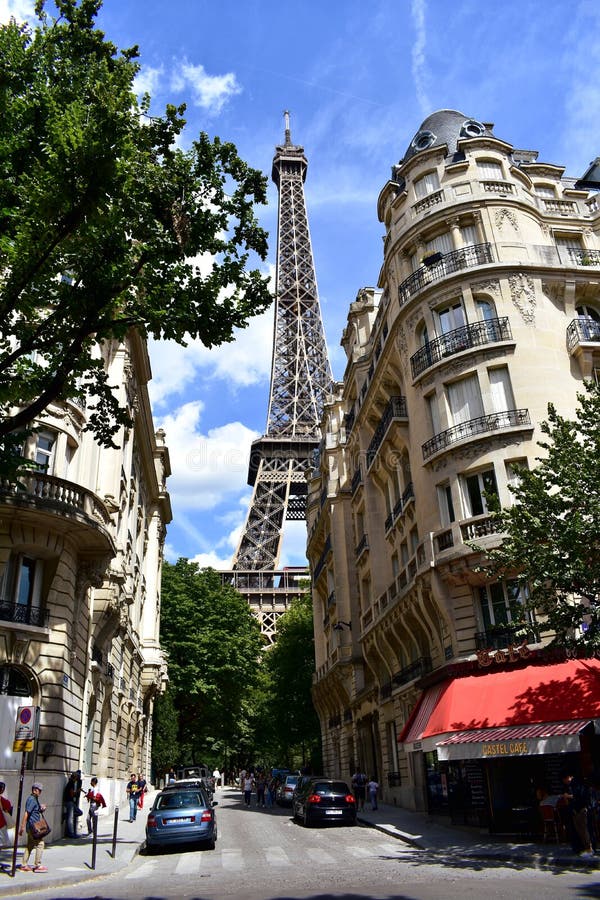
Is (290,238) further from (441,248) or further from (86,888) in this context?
(86,888)

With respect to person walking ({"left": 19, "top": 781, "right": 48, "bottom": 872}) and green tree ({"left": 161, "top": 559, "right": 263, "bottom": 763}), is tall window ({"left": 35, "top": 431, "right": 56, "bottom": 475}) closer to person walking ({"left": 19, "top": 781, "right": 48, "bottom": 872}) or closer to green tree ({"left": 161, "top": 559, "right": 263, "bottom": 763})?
person walking ({"left": 19, "top": 781, "right": 48, "bottom": 872})

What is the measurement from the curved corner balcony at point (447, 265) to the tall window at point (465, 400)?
4.24 metres

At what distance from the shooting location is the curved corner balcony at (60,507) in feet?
63.1

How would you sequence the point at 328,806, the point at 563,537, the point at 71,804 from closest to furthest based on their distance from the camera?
the point at 563,537 → the point at 71,804 → the point at 328,806

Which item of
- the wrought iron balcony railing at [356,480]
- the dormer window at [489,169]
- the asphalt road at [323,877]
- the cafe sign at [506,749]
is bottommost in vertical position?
the asphalt road at [323,877]

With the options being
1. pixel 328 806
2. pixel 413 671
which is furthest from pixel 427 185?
pixel 328 806

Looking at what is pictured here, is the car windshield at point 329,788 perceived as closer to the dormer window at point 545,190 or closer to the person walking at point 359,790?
the person walking at point 359,790

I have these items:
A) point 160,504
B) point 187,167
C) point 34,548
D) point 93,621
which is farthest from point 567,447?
point 160,504

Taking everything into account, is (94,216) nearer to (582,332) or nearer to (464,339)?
(464,339)

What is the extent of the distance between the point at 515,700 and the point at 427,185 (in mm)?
20194

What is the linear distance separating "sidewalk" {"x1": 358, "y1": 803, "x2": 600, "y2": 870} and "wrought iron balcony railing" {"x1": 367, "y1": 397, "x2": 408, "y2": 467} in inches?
563

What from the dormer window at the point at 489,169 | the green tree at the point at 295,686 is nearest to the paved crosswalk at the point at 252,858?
the dormer window at the point at 489,169

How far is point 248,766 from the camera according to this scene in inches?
3346

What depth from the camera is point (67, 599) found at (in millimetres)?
21234
